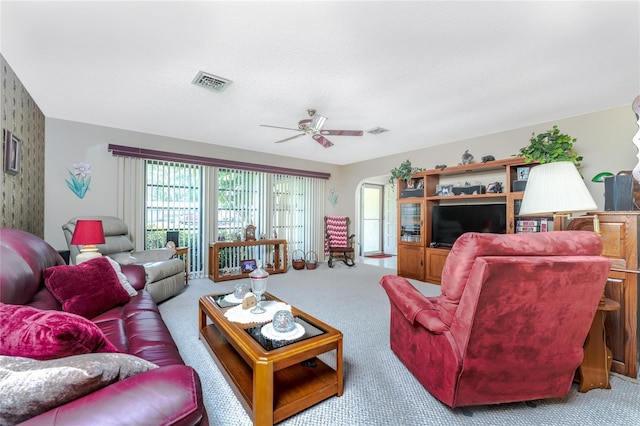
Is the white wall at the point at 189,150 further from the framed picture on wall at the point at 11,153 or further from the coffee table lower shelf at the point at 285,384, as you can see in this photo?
the coffee table lower shelf at the point at 285,384

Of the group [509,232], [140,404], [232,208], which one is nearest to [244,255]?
[232,208]

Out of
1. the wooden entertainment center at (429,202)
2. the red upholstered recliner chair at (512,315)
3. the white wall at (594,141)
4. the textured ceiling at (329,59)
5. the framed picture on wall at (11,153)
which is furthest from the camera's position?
the wooden entertainment center at (429,202)

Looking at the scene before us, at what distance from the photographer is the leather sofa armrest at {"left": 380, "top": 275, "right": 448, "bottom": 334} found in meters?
1.53

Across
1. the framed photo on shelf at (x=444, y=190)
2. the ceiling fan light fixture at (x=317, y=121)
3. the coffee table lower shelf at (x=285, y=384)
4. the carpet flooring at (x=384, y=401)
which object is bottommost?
the carpet flooring at (x=384, y=401)

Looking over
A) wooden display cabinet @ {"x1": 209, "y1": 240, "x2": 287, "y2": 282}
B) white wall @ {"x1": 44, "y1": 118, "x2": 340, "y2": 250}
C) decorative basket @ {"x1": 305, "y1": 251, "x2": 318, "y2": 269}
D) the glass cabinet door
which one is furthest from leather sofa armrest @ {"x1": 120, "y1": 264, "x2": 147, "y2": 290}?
the glass cabinet door

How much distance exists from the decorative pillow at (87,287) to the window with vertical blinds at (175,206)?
7.12ft

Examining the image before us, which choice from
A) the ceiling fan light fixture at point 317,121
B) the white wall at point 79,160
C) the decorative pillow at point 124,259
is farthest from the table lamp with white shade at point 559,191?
the white wall at point 79,160

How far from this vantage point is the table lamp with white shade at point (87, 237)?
2.68m

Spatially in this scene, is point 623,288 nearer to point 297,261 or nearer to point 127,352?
point 127,352

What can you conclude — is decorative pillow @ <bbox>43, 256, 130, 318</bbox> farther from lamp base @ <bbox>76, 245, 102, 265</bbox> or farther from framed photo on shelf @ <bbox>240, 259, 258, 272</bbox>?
framed photo on shelf @ <bbox>240, 259, 258, 272</bbox>

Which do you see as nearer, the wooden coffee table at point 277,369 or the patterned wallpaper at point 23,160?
the wooden coffee table at point 277,369

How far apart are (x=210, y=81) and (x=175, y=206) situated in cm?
265

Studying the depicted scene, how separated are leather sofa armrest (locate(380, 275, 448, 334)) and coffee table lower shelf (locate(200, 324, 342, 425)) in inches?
21.6

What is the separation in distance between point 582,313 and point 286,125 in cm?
338
